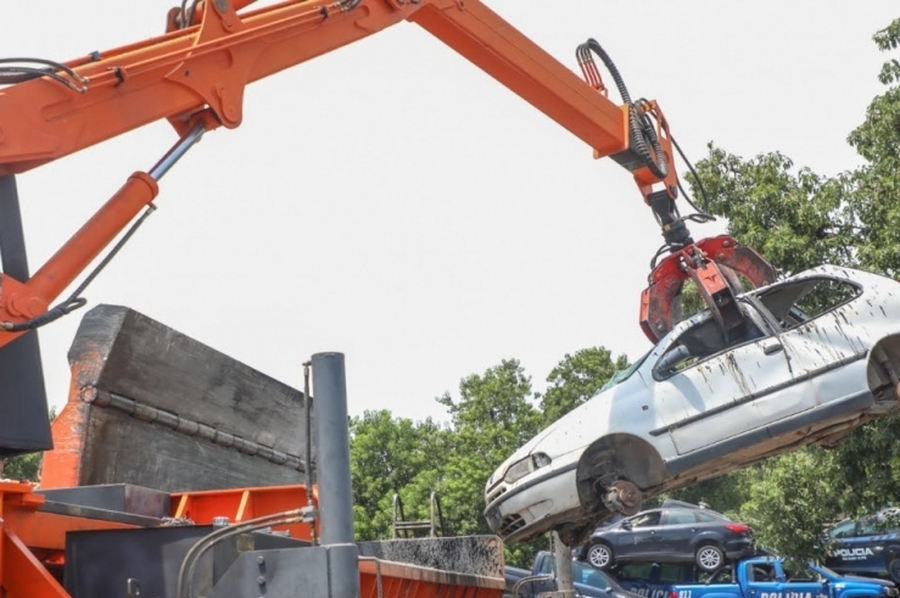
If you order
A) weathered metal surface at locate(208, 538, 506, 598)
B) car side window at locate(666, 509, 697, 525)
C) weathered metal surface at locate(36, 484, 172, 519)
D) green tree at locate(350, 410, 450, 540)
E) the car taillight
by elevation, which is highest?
green tree at locate(350, 410, 450, 540)

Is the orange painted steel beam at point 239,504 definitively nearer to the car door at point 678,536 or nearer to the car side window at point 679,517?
the car door at point 678,536

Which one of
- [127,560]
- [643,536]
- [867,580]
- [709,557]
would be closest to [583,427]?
[127,560]

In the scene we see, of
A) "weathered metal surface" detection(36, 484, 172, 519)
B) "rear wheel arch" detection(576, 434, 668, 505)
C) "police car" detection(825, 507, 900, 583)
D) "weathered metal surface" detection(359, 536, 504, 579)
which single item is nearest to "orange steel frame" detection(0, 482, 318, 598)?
"weathered metal surface" detection(36, 484, 172, 519)

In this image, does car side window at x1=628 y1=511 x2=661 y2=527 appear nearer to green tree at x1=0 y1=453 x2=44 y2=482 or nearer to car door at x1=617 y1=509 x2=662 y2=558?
car door at x1=617 y1=509 x2=662 y2=558

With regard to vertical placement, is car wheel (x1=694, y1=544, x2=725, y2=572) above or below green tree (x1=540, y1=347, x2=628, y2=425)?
below

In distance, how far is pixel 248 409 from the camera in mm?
8109

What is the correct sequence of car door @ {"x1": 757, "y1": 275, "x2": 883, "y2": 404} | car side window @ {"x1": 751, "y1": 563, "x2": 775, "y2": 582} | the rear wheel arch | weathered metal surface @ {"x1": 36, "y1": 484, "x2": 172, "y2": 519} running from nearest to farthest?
weathered metal surface @ {"x1": 36, "y1": 484, "x2": 172, "y2": 519} → car door @ {"x1": 757, "y1": 275, "x2": 883, "y2": 404} → the rear wheel arch → car side window @ {"x1": 751, "y1": 563, "x2": 775, "y2": 582}

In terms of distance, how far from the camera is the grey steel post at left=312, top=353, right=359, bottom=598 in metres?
3.72

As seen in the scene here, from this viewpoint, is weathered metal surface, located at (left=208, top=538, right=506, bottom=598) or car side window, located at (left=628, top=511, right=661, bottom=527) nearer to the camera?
weathered metal surface, located at (left=208, top=538, right=506, bottom=598)

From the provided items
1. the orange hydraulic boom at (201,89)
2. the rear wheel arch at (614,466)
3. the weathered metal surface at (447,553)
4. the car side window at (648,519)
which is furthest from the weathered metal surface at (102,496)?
the car side window at (648,519)

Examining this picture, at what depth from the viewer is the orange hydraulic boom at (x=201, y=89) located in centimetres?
486

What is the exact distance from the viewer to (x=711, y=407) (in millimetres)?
8594

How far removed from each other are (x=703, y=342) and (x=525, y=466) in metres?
1.70

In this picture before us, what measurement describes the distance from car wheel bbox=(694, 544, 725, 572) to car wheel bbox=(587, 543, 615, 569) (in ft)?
5.98
